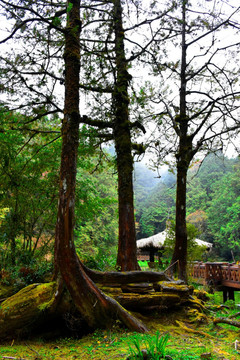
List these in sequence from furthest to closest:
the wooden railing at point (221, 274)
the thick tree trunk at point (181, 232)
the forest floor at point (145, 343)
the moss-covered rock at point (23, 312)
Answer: the wooden railing at point (221, 274)
the thick tree trunk at point (181, 232)
the moss-covered rock at point (23, 312)
the forest floor at point (145, 343)

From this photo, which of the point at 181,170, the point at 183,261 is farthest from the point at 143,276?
the point at 181,170

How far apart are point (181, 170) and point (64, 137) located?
241 inches

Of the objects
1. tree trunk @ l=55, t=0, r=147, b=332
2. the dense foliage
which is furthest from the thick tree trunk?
the dense foliage

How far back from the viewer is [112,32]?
296 inches

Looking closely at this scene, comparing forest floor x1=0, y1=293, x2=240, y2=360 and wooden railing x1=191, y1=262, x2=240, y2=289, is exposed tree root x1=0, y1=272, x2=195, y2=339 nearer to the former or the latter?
forest floor x1=0, y1=293, x2=240, y2=360

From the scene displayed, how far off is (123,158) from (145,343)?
479cm

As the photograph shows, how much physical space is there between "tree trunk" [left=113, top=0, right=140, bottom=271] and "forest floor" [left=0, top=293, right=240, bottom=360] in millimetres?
1708

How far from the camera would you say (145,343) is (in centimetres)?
317

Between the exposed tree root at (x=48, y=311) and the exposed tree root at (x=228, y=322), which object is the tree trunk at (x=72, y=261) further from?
the exposed tree root at (x=228, y=322)

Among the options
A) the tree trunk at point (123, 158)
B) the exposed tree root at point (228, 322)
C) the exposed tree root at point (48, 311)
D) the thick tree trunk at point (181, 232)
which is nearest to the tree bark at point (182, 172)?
the thick tree trunk at point (181, 232)

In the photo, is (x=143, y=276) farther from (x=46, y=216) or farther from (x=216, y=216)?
(x=216, y=216)

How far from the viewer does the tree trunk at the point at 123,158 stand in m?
6.57

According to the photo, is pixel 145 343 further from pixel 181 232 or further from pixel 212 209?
pixel 212 209

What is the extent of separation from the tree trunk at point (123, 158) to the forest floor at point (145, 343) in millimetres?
1708
